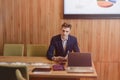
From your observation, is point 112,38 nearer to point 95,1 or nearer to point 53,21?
point 95,1

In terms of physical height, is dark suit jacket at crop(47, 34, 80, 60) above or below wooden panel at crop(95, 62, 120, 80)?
above

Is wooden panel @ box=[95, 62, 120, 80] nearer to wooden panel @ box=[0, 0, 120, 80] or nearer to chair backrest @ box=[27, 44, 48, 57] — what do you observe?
wooden panel @ box=[0, 0, 120, 80]

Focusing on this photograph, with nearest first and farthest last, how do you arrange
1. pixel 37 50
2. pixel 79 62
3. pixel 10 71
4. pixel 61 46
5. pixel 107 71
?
pixel 10 71
pixel 79 62
pixel 61 46
pixel 37 50
pixel 107 71

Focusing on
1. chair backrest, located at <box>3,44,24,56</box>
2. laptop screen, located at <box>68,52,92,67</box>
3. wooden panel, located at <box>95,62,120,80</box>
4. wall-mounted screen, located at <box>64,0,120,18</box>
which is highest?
wall-mounted screen, located at <box>64,0,120,18</box>

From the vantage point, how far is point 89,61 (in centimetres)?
319

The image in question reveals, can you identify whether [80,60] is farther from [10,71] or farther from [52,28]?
[52,28]

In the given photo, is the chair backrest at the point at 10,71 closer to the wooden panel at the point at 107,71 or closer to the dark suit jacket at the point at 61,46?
the dark suit jacket at the point at 61,46

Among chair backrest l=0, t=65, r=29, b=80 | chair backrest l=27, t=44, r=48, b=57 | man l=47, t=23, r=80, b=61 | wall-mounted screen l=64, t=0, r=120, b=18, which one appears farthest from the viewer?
wall-mounted screen l=64, t=0, r=120, b=18

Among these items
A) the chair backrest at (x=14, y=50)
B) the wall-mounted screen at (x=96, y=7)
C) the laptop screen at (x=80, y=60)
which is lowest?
the chair backrest at (x=14, y=50)

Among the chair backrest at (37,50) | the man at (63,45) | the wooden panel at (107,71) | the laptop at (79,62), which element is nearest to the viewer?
the laptop at (79,62)

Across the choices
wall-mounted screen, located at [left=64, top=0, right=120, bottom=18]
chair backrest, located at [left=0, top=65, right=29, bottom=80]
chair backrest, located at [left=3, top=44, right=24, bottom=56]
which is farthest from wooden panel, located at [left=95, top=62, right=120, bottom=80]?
chair backrest, located at [left=0, top=65, right=29, bottom=80]

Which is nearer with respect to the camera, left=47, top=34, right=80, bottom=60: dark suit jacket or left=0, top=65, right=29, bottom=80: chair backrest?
left=0, top=65, right=29, bottom=80: chair backrest

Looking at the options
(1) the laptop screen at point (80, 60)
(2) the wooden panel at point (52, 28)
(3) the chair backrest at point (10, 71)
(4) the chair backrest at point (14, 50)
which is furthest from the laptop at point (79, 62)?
(2) the wooden panel at point (52, 28)

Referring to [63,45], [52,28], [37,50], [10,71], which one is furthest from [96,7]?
[10,71]
